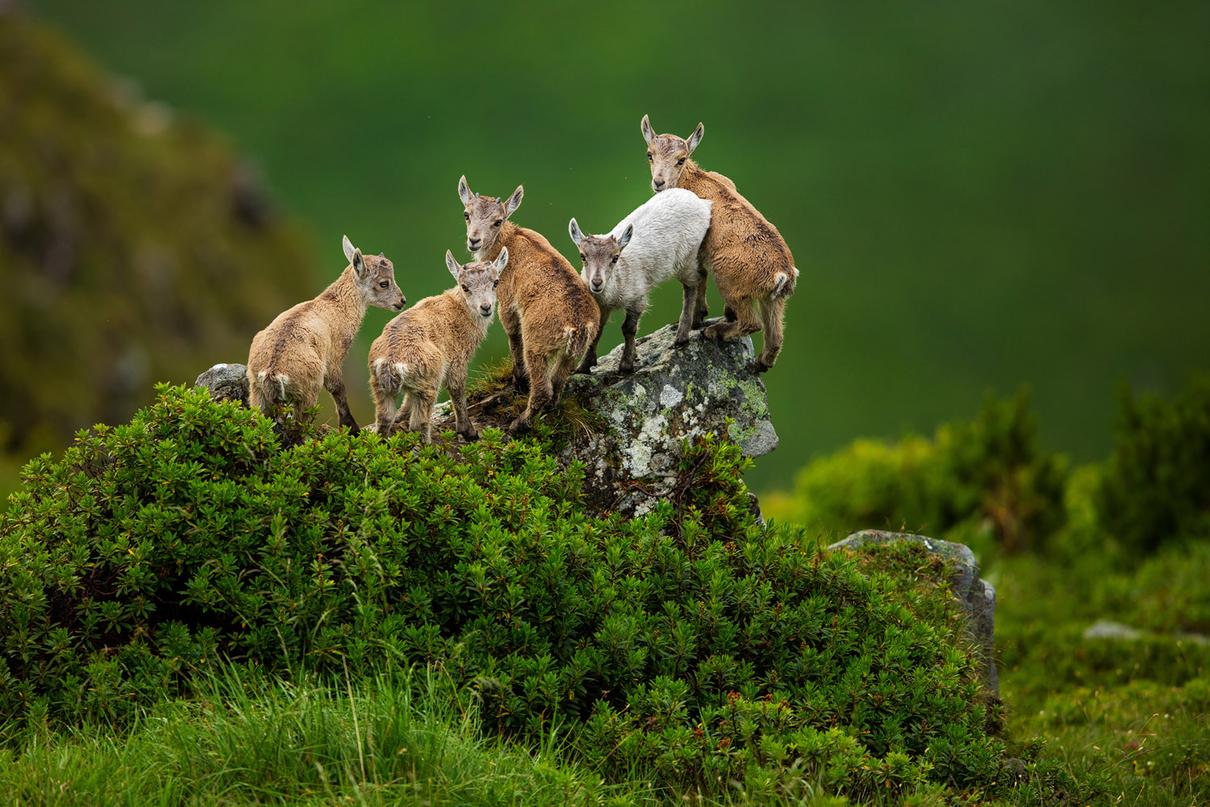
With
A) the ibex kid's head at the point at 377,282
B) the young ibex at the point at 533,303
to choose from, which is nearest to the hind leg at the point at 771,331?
the young ibex at the point at 533,303

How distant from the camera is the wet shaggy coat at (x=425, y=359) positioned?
9609mm

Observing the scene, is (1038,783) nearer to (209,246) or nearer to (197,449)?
(197,449)

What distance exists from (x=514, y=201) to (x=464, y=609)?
163 inches

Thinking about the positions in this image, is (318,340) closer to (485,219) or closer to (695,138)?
(485,219)

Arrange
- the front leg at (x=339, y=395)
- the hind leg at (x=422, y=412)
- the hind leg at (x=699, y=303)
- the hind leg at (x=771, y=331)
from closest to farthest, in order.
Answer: the hind leg at (x=422, y=412) → the front leg at (x=339, y=395) → the hind leg at (x=771, y=331) → the hind leg at (x=699, y=303)

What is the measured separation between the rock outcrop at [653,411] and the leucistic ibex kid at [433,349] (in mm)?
466

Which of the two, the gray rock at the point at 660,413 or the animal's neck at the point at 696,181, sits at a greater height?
the animal's neck at the point at 696,181

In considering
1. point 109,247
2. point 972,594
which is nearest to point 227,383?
point 972,594

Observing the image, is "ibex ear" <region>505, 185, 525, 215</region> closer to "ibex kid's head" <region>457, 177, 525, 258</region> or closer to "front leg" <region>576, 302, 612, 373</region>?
"ibex kid's head" <region>457, 177, 525, 258</region>

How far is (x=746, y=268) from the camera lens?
10609 mm

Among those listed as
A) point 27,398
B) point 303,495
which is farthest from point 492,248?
point 27,398

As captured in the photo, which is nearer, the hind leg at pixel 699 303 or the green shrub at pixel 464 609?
the green shrub at pixel 464 609

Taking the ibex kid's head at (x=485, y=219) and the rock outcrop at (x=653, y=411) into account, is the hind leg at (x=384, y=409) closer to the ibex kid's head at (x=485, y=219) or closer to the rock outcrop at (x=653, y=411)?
the rock outcrop at (x=653, y=411)

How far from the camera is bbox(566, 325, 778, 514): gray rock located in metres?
10.2
